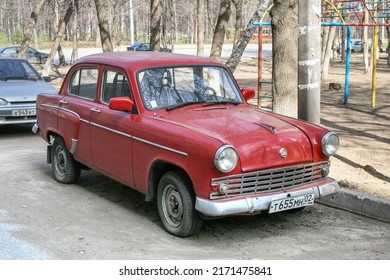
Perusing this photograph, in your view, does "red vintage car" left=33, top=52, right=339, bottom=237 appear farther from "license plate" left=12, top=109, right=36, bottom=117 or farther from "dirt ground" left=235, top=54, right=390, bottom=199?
"license plate" left=12, top=109, right=36, bottom=117

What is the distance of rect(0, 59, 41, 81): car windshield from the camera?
40.0 feet

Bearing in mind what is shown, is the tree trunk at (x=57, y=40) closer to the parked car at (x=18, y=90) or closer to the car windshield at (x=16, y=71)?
the car windshield at (x=16, y=71)

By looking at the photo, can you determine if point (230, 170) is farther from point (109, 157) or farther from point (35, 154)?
point (35, 154)

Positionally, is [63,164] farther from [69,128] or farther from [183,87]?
[183,87]

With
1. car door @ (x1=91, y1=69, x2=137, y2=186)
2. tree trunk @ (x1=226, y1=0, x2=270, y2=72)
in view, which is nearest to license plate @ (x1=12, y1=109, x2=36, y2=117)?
tree trunk @ (x1=226, y1=0, x2=270, y2=72)

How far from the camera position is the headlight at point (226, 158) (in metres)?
4.98

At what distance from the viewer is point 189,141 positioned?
5.24 metres

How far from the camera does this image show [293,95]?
8133 mm

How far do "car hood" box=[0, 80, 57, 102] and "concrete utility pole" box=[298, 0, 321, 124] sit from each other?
5669mm

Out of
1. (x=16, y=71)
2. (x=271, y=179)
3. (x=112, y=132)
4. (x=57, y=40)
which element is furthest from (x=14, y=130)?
(x=57, y=40)

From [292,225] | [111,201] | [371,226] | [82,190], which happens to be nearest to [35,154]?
[82,190]

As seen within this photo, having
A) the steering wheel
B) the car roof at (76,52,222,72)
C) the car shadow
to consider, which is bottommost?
the car shadow

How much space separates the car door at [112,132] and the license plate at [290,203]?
161 centimetres

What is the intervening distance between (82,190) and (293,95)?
10.3 ft
